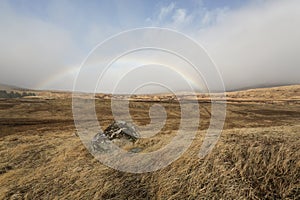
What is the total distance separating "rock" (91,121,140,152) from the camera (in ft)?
52.9

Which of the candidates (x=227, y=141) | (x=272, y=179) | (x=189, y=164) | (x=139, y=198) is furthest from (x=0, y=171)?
(x=272, y=179)

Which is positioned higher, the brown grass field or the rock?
the rock

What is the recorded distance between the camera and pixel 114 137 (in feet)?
56.1

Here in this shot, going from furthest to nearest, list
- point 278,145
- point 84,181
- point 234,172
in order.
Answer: point 84,181 → point 278,145 → point 234,172

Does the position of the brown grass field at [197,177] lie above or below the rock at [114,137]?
below

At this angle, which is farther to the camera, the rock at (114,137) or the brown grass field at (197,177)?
the rock at (114,137)

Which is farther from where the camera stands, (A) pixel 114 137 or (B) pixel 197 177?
(A) pixel 114 137

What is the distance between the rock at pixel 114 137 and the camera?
1612 cm

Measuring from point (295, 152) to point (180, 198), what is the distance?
14.3 feet

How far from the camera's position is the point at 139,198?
934cm

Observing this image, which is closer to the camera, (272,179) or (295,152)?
(272,179)

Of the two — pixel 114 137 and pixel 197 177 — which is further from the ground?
pixel 114 137

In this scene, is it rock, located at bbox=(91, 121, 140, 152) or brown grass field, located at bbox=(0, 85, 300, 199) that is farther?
rock, located at bbox=(91, 121, 140, 152)

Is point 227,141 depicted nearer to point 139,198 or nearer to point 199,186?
point 199,186
